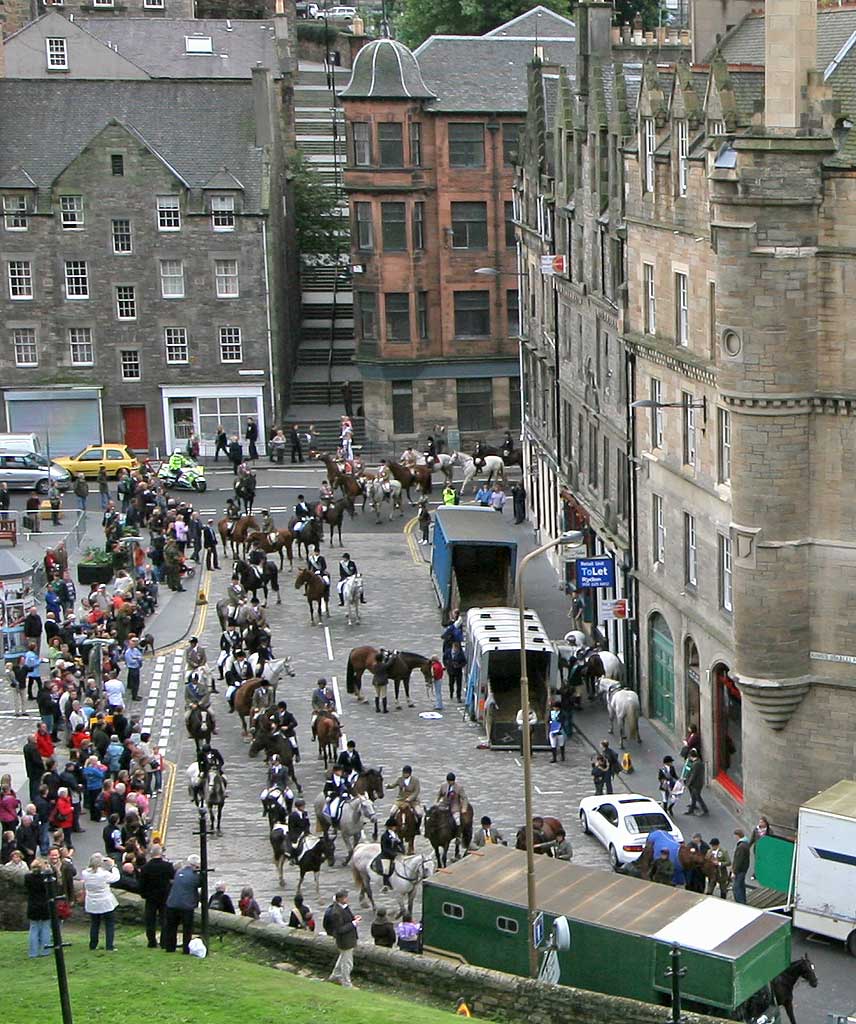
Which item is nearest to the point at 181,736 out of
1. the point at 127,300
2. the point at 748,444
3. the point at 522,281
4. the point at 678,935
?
the point at 748,444

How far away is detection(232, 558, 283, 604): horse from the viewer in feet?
211

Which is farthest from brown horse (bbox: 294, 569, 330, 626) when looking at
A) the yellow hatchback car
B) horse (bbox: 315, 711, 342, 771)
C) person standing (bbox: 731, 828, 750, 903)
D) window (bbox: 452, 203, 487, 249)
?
window (bbox: 452, 203, 487, 249)

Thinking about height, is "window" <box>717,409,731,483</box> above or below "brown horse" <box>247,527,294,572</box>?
above

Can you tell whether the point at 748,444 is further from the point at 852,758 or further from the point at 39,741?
the point at 39,741

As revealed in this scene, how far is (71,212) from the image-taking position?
Result: 88.6m

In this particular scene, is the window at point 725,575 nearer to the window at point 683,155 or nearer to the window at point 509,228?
the window at point 683,155

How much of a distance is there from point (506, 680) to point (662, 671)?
391 cm

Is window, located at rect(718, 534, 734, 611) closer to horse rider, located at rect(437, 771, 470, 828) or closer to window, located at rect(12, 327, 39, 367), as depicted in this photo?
horse rider, located at rect(437, 771, 470, 828)

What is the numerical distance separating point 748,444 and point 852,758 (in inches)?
271

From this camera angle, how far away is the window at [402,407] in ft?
297

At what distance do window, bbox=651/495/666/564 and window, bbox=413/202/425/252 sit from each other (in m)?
38.5

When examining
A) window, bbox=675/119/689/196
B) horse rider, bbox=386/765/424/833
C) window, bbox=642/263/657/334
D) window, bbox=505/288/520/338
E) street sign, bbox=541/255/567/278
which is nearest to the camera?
horse rider, bbox=386/765/424/833

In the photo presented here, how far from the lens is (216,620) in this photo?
6400cm

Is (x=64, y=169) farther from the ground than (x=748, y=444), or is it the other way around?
(x=64, y=169)
